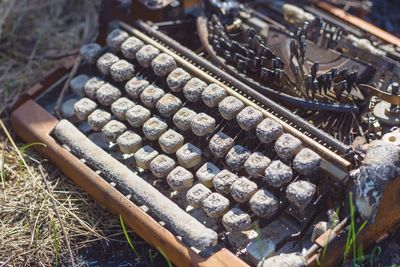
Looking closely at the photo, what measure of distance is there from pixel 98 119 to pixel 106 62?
13.2 inches

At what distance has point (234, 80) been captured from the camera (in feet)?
10.8

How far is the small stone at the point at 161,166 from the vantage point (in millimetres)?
3145

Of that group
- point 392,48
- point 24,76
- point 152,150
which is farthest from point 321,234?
point 24,76

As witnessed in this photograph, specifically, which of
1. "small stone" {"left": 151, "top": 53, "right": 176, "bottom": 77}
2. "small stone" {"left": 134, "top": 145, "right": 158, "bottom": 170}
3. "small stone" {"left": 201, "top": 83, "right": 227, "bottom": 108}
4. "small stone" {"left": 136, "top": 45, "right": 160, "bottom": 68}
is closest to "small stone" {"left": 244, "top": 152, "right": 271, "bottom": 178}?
"small stone" {"left": 201, "top": 83, "right": 227, "bottom": 108}

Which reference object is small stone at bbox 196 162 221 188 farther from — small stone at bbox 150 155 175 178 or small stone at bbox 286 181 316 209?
small stone at bbox 286 181 316 209

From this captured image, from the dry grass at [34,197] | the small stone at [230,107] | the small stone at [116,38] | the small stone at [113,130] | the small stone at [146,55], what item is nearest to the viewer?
the small stone at [230,107]

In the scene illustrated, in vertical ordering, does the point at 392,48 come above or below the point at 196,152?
above

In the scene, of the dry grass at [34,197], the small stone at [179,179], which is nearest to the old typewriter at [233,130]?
the small stone at [179,179]

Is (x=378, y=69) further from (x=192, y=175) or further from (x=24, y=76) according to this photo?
(x=24, y=76)

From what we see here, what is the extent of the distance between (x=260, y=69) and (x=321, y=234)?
2.97 ft

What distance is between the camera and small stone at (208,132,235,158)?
3.09 metres

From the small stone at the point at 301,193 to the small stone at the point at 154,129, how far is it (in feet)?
2.41

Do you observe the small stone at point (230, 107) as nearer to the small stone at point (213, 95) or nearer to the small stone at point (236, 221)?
the small stone at point (213, 95)

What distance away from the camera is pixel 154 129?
3268mm
